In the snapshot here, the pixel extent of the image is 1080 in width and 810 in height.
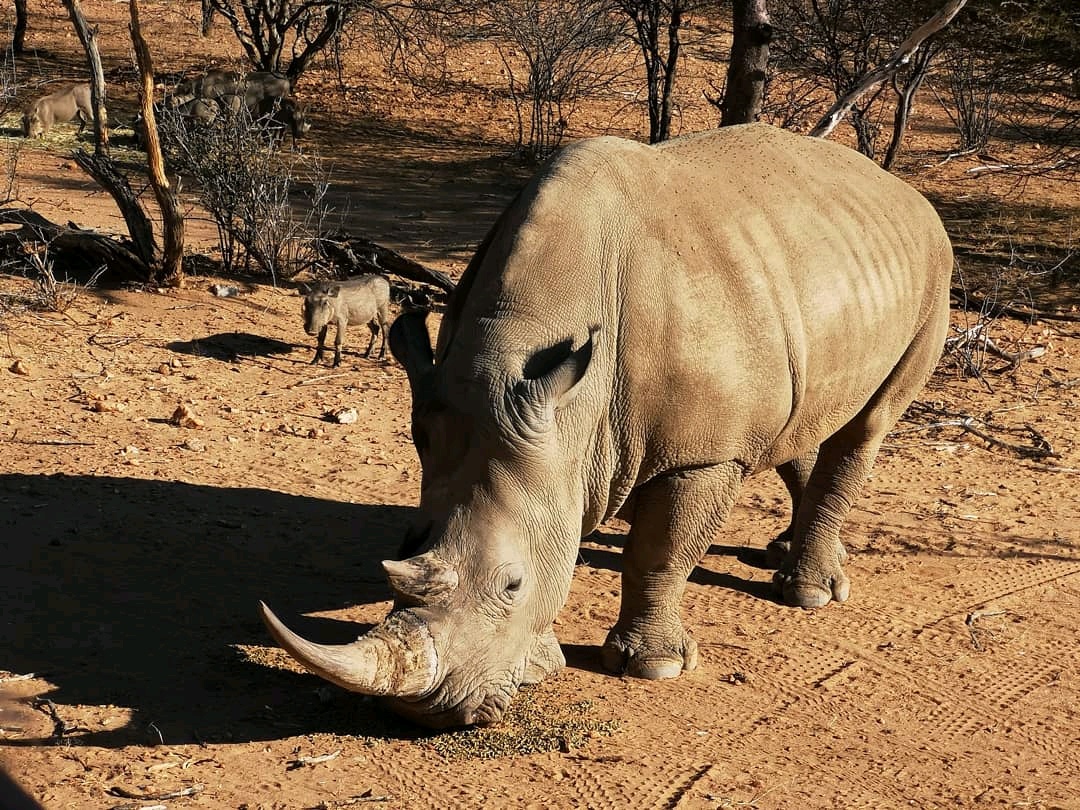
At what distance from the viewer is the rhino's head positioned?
4.52 metres

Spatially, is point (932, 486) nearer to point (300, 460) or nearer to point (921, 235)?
point (921, 235)

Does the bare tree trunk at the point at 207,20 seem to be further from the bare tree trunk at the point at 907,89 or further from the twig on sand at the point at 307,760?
the twig on sand at the point at 307,760

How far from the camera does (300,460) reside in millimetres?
8211

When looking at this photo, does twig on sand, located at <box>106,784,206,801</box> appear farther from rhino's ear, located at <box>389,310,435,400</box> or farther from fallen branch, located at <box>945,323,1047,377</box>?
fallen branch, located at <box>945,323,1047,377</box>

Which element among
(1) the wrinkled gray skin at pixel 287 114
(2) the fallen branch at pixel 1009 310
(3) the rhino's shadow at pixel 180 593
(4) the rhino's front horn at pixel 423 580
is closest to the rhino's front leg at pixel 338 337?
(3) the rhino's shadow at pixel 180 593

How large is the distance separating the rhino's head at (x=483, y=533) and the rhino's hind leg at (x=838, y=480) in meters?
2.34

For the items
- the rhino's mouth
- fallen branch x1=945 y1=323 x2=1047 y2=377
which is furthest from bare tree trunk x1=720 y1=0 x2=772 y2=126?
the rhino's mouth

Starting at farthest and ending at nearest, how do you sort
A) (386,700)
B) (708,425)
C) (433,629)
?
1. (708,425)
2. (386,700)
3. (433,629)

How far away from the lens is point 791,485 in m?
7.62

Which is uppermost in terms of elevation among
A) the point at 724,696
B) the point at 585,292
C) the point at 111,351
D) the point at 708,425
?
the point at 585,292

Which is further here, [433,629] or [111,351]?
[111,351]

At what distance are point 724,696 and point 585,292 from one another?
6.47 feet

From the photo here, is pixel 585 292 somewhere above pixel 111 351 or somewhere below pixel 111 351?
above

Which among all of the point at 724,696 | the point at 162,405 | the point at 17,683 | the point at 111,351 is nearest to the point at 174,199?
the point at 111,351
